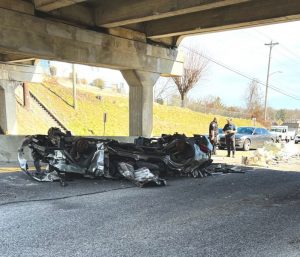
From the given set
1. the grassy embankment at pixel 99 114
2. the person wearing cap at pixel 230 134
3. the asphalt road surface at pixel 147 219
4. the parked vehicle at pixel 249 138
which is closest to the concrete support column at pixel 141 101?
the person wearing cap at pixel 230 134

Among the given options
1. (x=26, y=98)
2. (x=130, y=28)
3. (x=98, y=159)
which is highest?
(x=130, y=28)

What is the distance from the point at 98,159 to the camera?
8.89 meters

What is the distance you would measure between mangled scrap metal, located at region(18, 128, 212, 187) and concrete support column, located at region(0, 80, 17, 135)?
539 inches

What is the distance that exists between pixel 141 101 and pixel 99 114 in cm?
2116

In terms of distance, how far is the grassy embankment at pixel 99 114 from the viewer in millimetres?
32384

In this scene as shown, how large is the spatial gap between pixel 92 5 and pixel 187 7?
3.95 m

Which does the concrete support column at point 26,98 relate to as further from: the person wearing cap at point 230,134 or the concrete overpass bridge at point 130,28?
the person wearing cap at point 230,134

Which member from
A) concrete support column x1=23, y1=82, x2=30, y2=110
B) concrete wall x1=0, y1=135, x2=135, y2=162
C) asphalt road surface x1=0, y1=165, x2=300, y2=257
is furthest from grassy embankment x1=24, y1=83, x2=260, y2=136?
asphalt road surface x1=0, y1=165, x2=300, y2=257

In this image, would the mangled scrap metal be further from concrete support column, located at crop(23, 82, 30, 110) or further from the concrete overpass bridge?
concrete support column, located at crop(23, 82, 30, 110)

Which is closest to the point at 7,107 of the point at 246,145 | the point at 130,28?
the point at 130,28

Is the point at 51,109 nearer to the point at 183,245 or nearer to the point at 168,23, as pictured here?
the point at 168,23

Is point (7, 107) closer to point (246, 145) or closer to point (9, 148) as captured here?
point (9, 148)

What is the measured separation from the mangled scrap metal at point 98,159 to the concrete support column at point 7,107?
13.7 metres

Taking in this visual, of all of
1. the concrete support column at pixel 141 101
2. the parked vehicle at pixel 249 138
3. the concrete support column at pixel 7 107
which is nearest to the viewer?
the concrete support column at pixel 141 101
